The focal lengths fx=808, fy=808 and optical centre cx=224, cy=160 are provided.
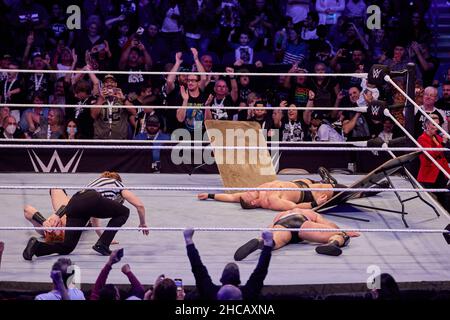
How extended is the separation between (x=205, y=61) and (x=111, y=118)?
142cm

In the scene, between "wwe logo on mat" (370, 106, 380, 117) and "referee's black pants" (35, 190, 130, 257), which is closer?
"referee's black pants" (35, 190, 130, 257)

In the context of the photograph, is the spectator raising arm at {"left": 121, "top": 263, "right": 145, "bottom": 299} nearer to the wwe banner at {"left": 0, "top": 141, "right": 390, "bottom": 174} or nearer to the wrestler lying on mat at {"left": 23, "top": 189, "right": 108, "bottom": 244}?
the wrestler lying on mat at {"left": 23, "top": 189, "right": 108, "bottom": 244}

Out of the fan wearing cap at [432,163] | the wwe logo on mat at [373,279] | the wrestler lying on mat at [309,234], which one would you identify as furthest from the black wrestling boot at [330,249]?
the fan wearing cap at [432,163]

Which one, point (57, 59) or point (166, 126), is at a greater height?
point (57, 59)

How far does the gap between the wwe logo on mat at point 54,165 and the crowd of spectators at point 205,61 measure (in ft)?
1.07

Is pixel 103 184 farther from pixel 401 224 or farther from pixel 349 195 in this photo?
pixel 401 224

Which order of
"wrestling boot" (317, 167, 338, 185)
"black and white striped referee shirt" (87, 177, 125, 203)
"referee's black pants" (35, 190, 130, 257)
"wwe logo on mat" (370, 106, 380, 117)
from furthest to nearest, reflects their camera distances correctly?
"wrestling boot" (317, 167, 338, 185) → "wwe logo on mat" (370, 106, 380, 117) → "black and white striped referee shirt" (87, 177, 125, 203) → "referee's black pants" (35, 190, 130, 257)

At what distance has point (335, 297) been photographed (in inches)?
170

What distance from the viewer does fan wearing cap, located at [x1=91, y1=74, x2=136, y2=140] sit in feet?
25.9

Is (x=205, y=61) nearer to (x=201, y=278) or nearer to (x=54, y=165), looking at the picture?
(x=54, y=165)

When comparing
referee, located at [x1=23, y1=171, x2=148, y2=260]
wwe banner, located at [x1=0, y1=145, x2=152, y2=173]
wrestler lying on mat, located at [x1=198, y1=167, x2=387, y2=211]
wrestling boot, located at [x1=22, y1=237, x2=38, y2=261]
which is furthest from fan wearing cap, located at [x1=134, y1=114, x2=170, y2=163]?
wrestling boot, located at [x1=22, y1=237, x2=38, y2=261]

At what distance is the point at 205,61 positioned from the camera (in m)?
8.78
